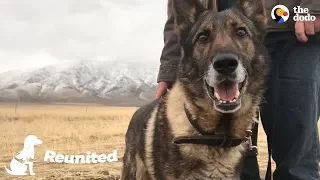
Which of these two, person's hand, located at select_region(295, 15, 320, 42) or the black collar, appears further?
person's hand, located at select_region(295, 15, 320, 42)

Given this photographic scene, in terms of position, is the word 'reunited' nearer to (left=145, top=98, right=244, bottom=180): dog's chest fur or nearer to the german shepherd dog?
the german shepherd dog

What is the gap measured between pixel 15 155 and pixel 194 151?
276 cm

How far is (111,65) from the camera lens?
440cm

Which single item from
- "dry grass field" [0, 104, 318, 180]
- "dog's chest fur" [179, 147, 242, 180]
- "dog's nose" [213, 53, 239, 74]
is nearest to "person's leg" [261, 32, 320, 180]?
"dog's chest fur" [179, 147, 242, 180]

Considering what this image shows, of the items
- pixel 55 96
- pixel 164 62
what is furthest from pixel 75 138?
pixel 164 62

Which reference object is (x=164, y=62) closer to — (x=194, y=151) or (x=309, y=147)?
(x=194, y=151)

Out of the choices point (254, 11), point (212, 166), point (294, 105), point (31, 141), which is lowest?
point (31, 141)

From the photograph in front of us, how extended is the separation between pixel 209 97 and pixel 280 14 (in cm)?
60

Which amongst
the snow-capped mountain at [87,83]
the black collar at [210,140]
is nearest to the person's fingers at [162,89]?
the black collar at [210,140]

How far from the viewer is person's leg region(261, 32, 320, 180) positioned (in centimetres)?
218

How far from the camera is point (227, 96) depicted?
1.90m

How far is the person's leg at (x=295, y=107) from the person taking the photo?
2.18m

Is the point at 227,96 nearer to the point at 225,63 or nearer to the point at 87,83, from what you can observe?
the point at 225,63

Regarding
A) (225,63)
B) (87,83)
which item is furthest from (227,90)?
(87,83)
